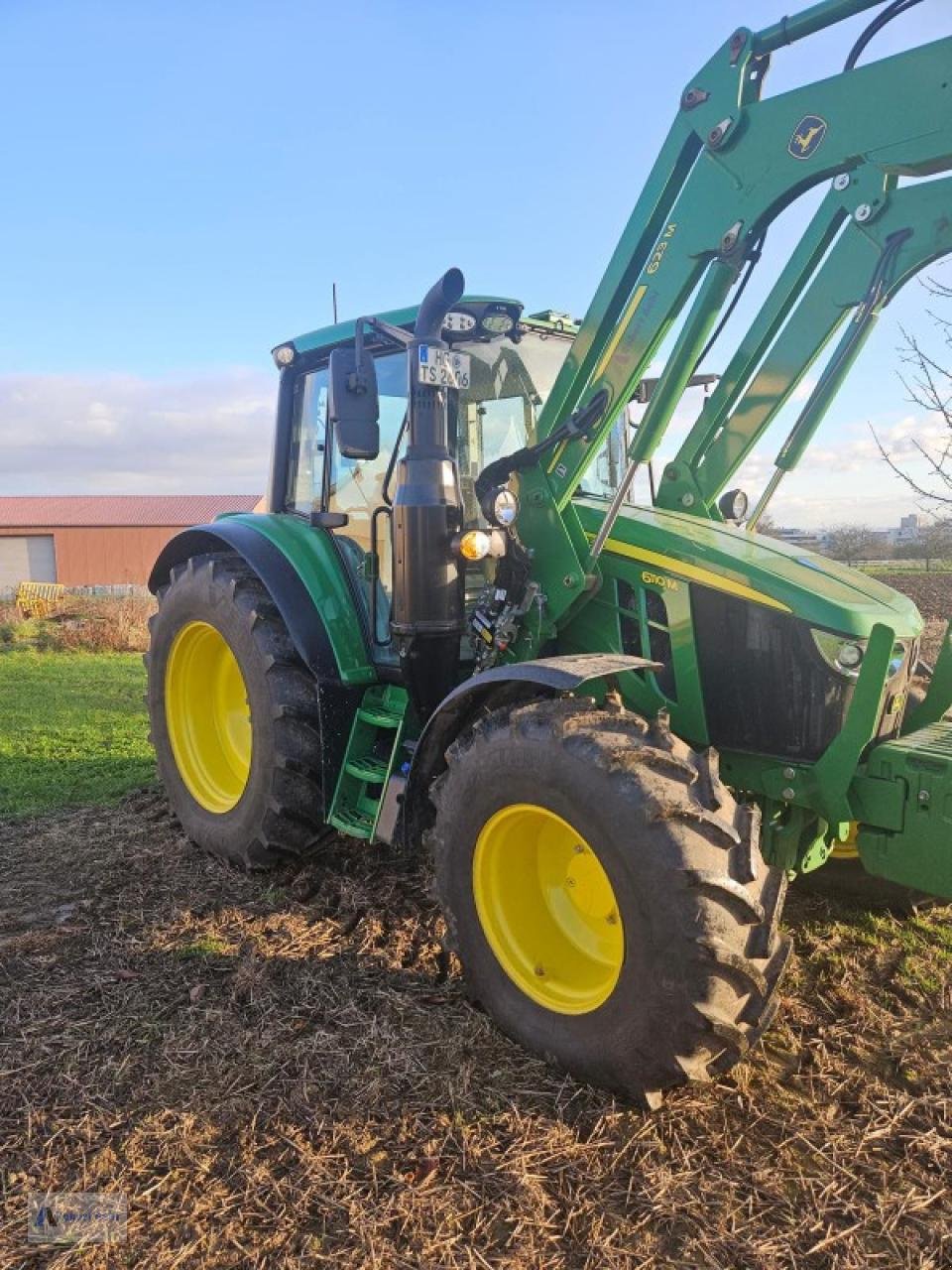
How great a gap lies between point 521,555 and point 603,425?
611 mm

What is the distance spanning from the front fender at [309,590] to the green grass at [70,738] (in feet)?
8.77

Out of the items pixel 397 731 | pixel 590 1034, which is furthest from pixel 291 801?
pixel 590 1034

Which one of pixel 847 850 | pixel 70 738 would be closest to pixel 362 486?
pixel 847 850

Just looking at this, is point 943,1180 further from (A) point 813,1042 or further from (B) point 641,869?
(B) point 641,869

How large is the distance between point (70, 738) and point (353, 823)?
17.9ft

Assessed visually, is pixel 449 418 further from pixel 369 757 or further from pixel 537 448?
pixel 369 757

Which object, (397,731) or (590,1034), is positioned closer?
(590,1034)

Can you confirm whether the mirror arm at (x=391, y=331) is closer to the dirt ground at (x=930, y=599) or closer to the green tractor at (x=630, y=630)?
the green tractor at (x=630, y=630)

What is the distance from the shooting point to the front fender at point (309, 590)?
4.40 meters

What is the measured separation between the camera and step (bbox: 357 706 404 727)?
169 inches

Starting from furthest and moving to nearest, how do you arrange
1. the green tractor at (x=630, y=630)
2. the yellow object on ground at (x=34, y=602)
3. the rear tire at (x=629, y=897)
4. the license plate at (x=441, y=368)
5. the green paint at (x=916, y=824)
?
1. the yellow object on ground at (x=34, y=602)
2. the license plate at (x=441, y=368)
3. the green paint at (x=916, y=824)
4. the green tractor at (x=630, y=630)
5. the rear tire at (x=629, y=897)

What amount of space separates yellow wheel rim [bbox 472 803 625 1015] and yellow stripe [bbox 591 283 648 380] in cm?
176

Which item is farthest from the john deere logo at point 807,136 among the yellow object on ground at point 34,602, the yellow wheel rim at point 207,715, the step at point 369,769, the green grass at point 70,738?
the yellow object on ground at point 34,602

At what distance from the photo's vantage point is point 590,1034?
9.50 ft
